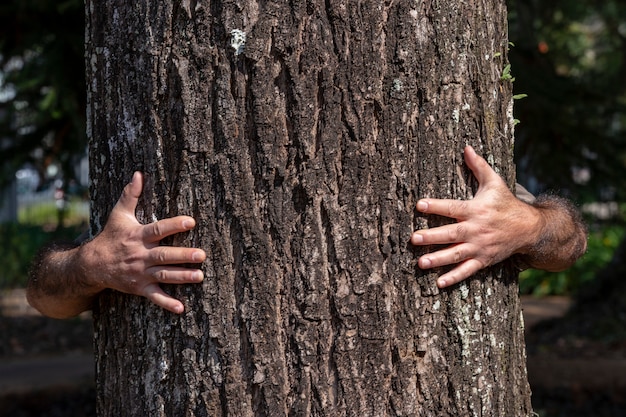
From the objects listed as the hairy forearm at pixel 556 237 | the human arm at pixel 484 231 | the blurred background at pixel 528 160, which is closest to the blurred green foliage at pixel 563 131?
the blurred background at pixel 528 160

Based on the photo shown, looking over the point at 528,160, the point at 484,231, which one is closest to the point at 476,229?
the point at 484,231

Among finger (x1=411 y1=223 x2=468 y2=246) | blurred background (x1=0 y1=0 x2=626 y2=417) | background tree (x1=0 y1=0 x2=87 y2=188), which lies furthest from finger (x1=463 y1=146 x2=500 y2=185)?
background tree (x1=0 y1=0 x2=87 y2=188)

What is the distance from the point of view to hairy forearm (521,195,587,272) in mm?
2430

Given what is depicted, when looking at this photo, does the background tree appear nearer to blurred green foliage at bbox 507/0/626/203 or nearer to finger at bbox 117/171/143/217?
blurred green foliage at bbox 507/0/626/203

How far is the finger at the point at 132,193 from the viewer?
87.5 inches

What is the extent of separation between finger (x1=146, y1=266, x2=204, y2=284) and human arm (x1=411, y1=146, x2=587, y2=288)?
571 mm

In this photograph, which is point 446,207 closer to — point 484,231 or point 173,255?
point 484,231

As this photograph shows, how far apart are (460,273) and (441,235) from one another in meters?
0.12

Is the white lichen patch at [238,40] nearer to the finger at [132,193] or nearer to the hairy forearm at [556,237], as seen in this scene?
the finger at [132,193]

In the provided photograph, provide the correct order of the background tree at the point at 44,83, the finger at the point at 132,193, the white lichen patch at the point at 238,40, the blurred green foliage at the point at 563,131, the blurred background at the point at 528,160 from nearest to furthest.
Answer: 1. the white lichen patch at the point at 238,40
2. the finger at the point at 132,193
3. the background tree at the point at 44,83
4. the blurred background at the point at 528,160
5. the blurred green foliage at the point at 563,131

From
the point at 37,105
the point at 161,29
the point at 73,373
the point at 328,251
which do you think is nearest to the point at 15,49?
the point at 37,105

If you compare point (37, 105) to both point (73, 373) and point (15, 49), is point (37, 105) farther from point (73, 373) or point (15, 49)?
point (73, 373)

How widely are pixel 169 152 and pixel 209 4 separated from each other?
0.40 meters

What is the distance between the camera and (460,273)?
86.6 inches
